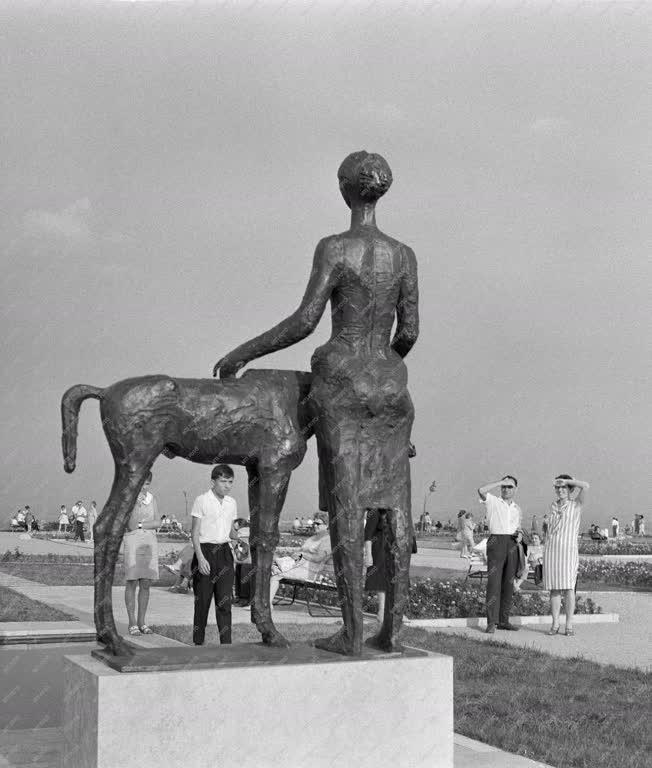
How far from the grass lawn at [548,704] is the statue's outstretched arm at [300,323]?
2179 mm

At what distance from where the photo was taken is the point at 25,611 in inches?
483

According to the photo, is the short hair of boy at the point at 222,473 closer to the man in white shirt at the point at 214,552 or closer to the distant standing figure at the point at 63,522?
the man in white shirt at the point at 214,552

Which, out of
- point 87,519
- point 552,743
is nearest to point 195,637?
point 552,743

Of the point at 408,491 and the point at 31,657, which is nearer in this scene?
the point at 408,491

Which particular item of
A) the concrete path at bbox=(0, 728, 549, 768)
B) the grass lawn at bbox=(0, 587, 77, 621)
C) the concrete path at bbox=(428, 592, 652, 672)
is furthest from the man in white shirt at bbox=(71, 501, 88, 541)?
the concrete path at bbox=(0, 728, 549, 768)

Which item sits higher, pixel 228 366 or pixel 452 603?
pixel 228 366

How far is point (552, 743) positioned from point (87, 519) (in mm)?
30653

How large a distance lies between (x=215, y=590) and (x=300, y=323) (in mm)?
4068

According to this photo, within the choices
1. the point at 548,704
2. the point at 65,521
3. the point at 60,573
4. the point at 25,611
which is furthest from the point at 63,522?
the point at 548,704

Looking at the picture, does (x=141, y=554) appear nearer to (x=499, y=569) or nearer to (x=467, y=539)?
(x=499, y=569)

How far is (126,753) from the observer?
15.2ft

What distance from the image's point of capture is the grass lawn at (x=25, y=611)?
11.7 metres

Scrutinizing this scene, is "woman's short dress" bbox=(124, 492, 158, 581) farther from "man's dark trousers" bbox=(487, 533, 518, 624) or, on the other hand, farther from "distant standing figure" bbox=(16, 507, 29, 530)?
"distant standing figure" bbox=(16, 507, 29, 530)

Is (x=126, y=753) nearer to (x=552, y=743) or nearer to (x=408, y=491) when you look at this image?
Answer: (x=408, y=491)
